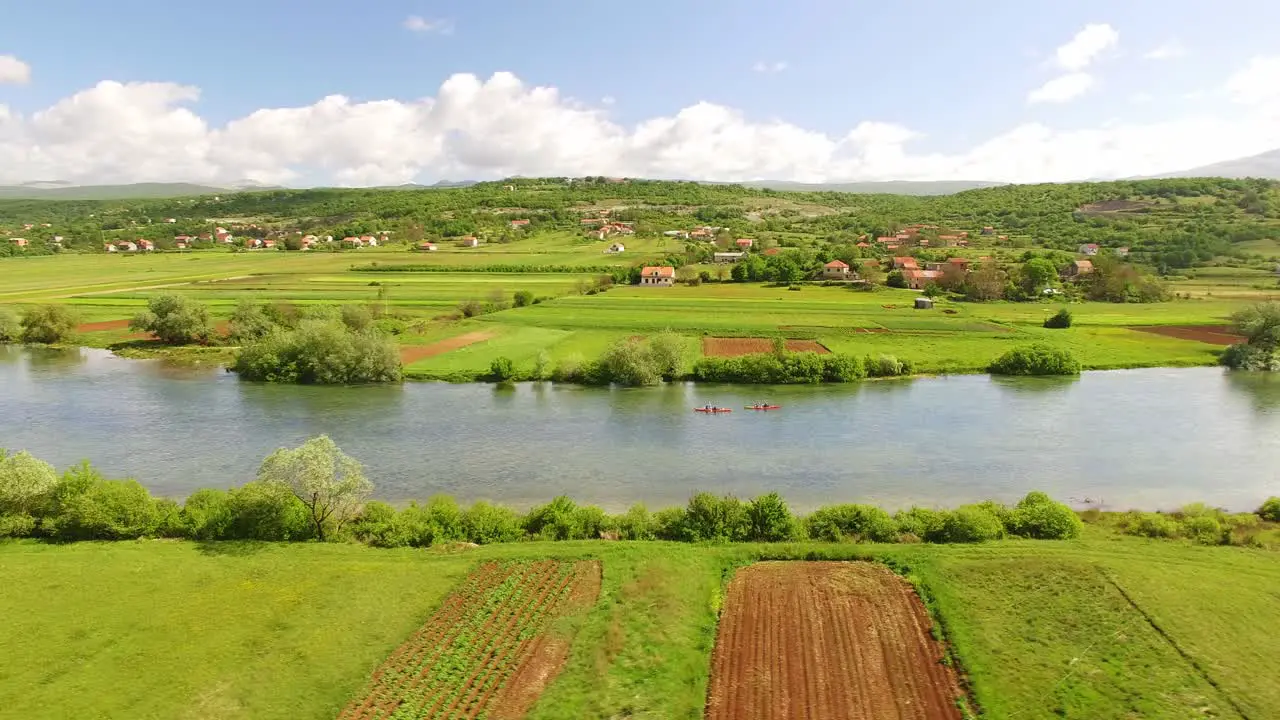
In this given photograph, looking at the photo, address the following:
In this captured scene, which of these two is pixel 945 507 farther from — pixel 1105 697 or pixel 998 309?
pixel 998 309

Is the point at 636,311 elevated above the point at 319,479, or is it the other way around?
the point at 636,311

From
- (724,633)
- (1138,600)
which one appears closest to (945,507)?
(1138,600)

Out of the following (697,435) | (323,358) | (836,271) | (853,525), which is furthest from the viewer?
(836,271)

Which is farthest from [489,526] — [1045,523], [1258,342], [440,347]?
[1258,342]

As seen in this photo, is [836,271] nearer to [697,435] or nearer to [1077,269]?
[1077,269]

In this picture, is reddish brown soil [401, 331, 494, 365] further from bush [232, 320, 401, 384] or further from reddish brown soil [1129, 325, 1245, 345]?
reddish brown soil [1129, 325, 1245, 345]

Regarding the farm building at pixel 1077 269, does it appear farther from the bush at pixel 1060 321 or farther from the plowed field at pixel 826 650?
the plowed field at pixel 826 650

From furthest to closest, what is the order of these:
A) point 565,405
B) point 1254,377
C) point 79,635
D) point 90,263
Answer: point 90,263
point 1254,377
point 565,405
point 79,635
